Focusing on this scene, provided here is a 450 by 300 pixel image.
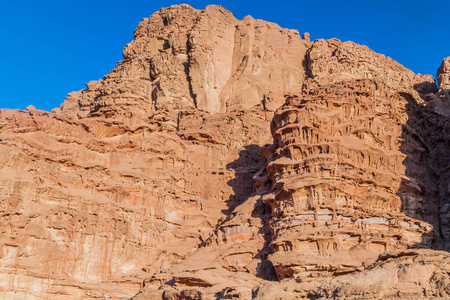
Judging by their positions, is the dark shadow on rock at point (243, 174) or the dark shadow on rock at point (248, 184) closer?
the dark shadow on rock at point (248, 184)

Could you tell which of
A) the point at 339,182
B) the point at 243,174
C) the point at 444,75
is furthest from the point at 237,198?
the point at 444,75

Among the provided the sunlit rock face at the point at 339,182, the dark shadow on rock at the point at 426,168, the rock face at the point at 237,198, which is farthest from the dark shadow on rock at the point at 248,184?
the dark shadow on rock at the point at 426,168

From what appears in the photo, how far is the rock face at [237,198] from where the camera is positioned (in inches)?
1485

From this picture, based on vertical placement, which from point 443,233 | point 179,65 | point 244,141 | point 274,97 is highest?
point 179,65

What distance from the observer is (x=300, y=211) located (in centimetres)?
4156

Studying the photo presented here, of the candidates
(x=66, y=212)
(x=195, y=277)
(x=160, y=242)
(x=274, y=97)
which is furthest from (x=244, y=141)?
(x=195, y=277)

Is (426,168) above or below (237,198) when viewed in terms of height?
above

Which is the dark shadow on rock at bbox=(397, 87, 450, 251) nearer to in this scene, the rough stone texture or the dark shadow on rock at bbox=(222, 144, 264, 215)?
the rough stone texture

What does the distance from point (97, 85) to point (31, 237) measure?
1551 inches

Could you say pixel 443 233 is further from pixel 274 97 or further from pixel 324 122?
pixel 274 97

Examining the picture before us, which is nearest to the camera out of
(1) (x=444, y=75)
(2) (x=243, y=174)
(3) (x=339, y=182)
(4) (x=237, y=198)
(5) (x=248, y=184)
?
(3) (x=339, y=182)

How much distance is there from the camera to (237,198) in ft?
186

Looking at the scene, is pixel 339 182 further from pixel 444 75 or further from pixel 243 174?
pixel 444 75

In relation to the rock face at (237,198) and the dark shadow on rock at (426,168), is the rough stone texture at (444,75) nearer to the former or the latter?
the rock face at (237,198)
